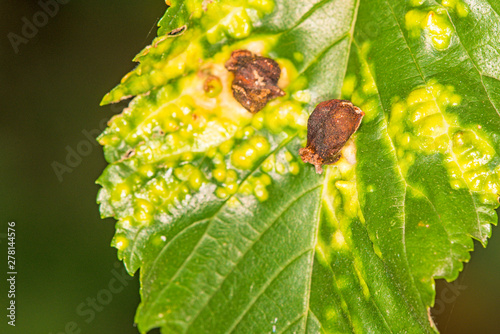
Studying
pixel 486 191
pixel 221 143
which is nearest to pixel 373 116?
pixel 486 191

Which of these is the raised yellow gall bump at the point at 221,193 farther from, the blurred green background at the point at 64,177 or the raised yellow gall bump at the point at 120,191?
the blurred green background at the point at 64,177

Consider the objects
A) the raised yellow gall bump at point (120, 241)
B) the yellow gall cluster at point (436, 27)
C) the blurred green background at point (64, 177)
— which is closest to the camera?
the yellow gall cluster at point (436, 27)

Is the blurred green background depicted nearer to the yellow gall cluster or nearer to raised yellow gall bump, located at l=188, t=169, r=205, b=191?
raised yellow gall bump, located at l=188, t=169, r=205, b=191

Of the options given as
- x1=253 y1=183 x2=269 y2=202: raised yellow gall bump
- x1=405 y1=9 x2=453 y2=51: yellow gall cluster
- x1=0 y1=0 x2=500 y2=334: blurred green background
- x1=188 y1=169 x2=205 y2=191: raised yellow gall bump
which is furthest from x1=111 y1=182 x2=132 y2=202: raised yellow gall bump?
x1=0 y1=0 x2=500 y2=334: blurred green background

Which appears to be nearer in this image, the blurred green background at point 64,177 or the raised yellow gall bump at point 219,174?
the raised yellow gall bump at point 219,174

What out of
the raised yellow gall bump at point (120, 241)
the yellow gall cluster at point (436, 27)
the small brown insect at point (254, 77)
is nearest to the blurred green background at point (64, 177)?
the raised yellow gall bump at point (120, 241)

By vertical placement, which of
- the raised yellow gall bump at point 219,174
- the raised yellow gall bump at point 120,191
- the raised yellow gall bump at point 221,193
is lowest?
the raised yellow gall bump at point 221,193

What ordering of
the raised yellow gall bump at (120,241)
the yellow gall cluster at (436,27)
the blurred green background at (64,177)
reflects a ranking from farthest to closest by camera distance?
1. the blurred green background at (64,177)
2. the raised yellow gall bump at (120,241)
3. the yellow gall cluster at (436,27)
